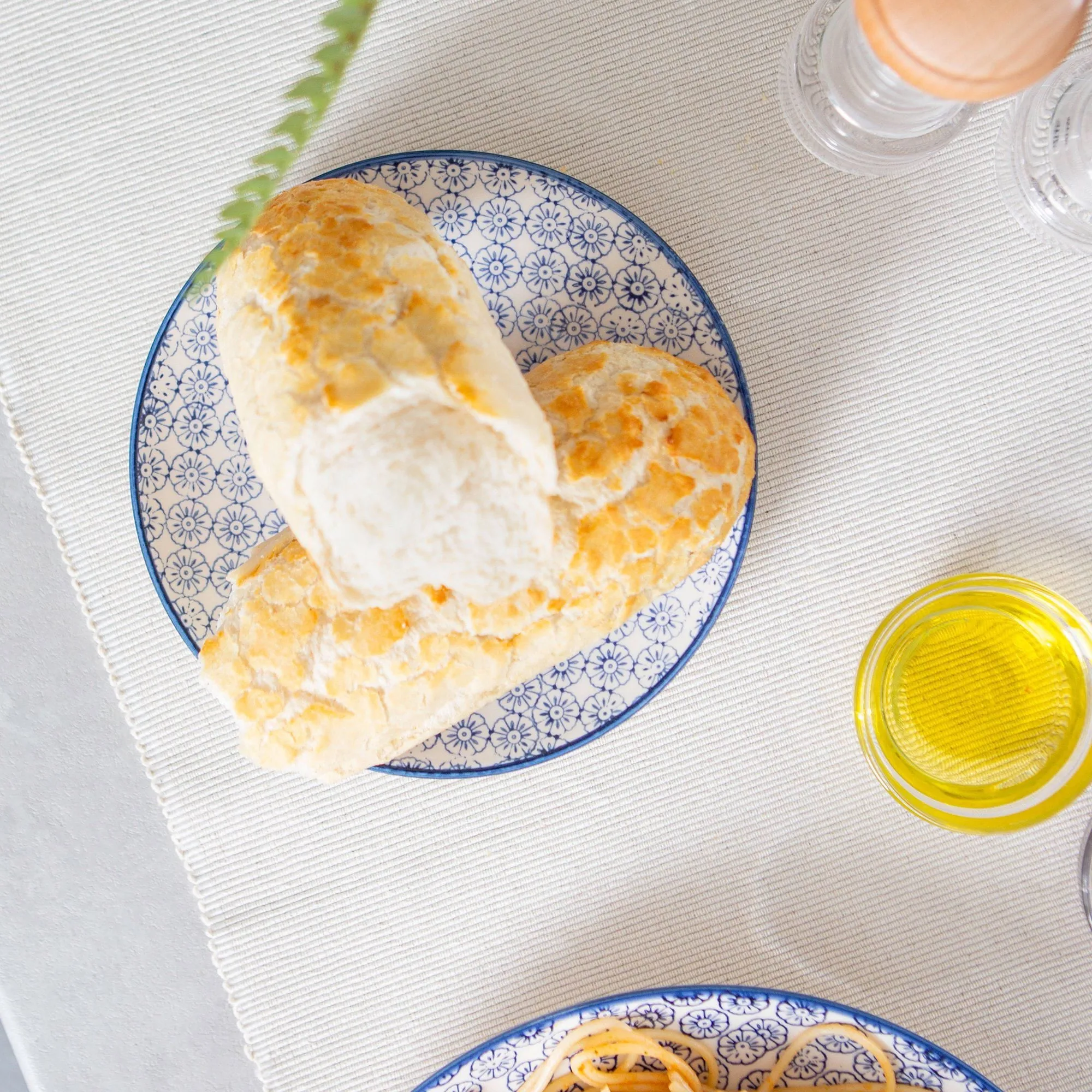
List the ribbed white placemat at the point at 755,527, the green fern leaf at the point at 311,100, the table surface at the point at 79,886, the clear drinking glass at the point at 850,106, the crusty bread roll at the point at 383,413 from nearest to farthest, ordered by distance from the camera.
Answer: the green fern leaf at the point at 311,100 < the crusty bread roll at the point at 383,413 < the clear drinking glass at the point at 850,106 < the ribbed white placemat at the point at 755,527 < the table surface at the point at 79,886

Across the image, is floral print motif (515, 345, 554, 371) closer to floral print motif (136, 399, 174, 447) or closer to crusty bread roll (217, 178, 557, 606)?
crusty bread roll (217, 178, 557, 606)

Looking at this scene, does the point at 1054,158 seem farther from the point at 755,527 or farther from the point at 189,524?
the point at 189,524

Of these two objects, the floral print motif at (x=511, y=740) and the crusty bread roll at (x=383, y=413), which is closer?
the crusty bread roll at (x=383, y=413)

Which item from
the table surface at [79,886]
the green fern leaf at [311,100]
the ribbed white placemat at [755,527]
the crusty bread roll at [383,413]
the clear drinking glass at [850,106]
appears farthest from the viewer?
the table surface at [79,886]

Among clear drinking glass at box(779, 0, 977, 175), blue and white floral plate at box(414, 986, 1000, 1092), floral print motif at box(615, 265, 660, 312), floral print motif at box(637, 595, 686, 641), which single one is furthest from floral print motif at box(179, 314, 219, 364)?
blue and white floral plate at box(414, 986, 1000, 1092)

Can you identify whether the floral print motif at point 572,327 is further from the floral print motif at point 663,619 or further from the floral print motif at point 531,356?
the floral print motif at point 663,619

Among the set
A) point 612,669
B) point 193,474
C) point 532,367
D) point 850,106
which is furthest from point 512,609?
point 850,106

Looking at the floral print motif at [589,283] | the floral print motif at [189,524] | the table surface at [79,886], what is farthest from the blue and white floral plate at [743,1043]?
the floral print motif at [589,283]
